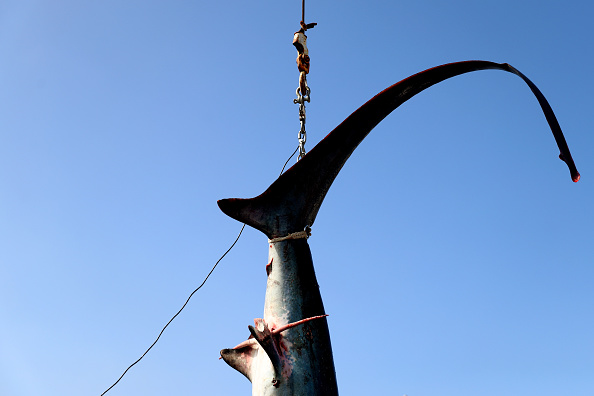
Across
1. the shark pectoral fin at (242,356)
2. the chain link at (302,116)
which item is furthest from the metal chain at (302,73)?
the shark pectoral fin at (242,356)

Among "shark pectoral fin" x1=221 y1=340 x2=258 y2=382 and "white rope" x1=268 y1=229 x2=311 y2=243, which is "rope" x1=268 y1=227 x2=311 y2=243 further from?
"shark pectoral fin" x1=221 y1=340 x2=258 y2=382

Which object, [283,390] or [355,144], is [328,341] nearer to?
[283,390]

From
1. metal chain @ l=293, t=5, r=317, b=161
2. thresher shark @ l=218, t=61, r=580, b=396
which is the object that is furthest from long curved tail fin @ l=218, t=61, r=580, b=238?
metal chain @ l=293, t=5, r=317, b=161

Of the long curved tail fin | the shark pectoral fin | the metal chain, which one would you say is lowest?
the shark pectoral fin

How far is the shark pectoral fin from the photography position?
11.2 feet

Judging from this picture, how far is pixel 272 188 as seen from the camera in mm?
3510

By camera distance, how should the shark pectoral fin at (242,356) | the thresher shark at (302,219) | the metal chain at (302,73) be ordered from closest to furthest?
the thresher shark at (302,219)
the shark pectoral fin at (242,356)
the metal chain at (302,73)

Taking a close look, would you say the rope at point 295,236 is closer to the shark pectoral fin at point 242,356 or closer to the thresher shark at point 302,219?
the thresher shark at point 302,219

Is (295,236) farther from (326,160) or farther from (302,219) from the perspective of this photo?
(326,160)

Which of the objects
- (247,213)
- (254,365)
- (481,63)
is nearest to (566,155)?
(481,63)

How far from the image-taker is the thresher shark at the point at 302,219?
3270mm

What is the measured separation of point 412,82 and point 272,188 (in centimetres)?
92

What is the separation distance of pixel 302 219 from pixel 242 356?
0.79 meters

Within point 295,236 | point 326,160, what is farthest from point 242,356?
point 326,160
